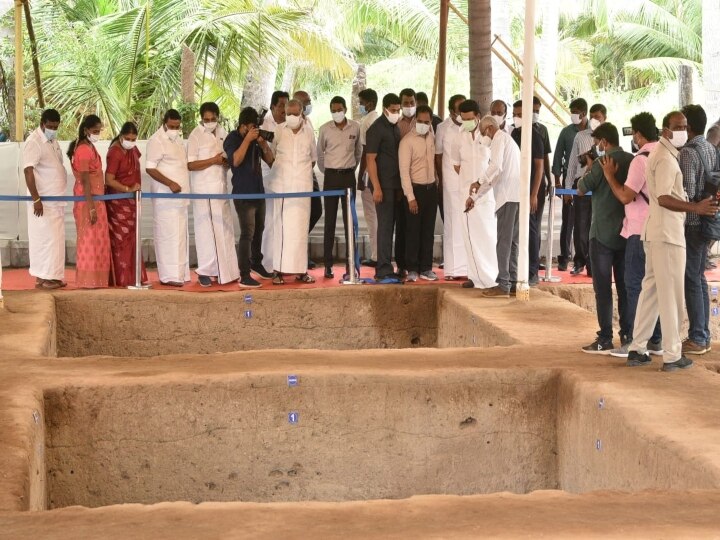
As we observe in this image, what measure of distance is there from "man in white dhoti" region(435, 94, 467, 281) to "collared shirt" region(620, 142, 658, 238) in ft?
11.5

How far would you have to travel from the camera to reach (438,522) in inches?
178

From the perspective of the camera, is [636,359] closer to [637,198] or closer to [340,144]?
[637,198]

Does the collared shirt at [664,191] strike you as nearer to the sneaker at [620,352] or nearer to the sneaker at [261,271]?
the sneaker at [620,352]

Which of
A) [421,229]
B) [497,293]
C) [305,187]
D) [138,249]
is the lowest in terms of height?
[497,293]

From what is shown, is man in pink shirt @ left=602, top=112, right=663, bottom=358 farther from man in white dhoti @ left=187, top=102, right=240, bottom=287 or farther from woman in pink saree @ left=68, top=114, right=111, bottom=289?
woman in pink saree @ left=68, top=114, right=111, bottom=289

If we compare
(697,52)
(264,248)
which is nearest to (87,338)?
(264,248)

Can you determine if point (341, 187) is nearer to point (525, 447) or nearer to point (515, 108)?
point (515, 108)

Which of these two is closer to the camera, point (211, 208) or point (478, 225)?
point (478, 225)

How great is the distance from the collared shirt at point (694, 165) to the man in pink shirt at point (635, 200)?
273 mm

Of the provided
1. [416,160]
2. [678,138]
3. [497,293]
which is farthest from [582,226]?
[678,138]

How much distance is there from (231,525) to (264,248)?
7906 mm

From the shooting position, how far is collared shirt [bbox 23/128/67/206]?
11031mm

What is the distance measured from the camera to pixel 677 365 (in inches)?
281

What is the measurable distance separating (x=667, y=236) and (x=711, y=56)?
18.3 meters
